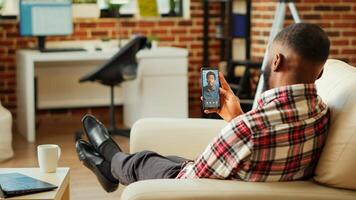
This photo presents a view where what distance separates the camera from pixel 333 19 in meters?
5.96

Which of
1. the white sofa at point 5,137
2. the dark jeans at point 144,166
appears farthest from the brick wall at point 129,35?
the dark jeans at point 144,166

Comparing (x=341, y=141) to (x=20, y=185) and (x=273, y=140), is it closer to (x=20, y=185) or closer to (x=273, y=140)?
(x=273, y=140)

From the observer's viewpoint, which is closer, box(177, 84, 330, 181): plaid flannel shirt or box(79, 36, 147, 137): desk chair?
box(177, 84, 330, 181): plaid flannel shirt

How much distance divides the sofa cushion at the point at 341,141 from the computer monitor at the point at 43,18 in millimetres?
3641

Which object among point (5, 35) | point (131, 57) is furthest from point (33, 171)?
point (5, 35)

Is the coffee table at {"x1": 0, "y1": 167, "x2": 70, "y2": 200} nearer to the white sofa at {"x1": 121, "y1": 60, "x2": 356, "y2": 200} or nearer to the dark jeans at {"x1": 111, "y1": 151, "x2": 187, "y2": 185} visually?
the dark jeans at {"x1": 111, "y1": 151, "x2": 187, "y2": 185}

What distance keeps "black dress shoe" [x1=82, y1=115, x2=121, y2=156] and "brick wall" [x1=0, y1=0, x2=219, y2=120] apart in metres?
3.07

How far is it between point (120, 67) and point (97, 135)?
2.17 meters

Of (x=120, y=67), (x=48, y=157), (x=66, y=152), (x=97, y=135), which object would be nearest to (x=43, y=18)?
(x=120, y=67)

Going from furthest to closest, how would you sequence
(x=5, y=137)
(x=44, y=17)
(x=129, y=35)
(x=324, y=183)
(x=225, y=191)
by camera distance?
(x=129, y=35) → (x=44, y=17) → (x=5, y=137) → (x=324, y=183) → (x=225, y=191)

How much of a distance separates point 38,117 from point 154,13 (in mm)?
1407

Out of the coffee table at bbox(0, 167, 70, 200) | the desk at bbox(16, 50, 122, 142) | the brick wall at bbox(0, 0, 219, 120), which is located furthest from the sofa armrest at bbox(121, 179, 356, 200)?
the brick wall at bbox(0, 0, 219, 120)

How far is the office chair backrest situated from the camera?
5.42m

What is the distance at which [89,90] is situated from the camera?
21.6 ft
